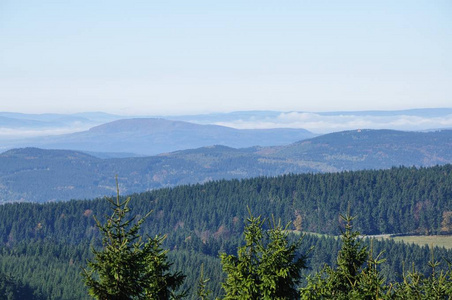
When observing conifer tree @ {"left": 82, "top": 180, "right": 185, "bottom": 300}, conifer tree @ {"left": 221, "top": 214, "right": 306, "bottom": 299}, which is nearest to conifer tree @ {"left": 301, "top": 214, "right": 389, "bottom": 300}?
conifer tree @ {"left": 221, "top": 214, "right": 306, "bottom": 299}

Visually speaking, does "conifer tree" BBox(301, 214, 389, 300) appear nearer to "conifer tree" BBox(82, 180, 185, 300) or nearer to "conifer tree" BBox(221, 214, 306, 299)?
"conifer tree" BBox(221, 214, 306, 299)

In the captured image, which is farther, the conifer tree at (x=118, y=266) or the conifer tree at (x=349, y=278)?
the conifer tree at (x=349, y=278)

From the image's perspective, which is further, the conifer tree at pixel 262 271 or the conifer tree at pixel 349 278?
the conifer tree at pixel 349 278

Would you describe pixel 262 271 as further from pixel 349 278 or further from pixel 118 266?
pixel 349 278

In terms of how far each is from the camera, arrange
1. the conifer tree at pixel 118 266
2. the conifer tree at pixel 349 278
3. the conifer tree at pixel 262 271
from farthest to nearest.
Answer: the conifer tree at pixel 349 278, the conifer tree at pixel 262 271, the conifer tree at pixel 118 266

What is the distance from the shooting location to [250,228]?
107ft

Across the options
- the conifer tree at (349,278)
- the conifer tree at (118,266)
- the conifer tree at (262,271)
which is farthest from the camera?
the conifer tree at (349,278)

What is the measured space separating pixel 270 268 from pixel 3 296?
97971 mm

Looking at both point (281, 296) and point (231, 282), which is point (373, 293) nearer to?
point (281, 296)

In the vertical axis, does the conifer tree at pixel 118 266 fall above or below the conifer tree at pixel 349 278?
above

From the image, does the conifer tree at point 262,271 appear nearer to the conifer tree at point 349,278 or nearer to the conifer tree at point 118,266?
the conifer tree at point 349,278

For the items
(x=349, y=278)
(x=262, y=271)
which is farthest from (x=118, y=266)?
(x=349, y=278)

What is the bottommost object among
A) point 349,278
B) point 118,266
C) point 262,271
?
point 349,278

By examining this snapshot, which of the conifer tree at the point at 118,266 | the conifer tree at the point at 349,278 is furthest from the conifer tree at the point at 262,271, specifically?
the conifer tree at the point at 118,266
